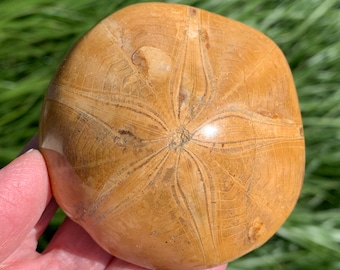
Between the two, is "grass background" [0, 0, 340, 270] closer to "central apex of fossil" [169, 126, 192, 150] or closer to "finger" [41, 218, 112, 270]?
"finger" [41, 218, 112, 270]

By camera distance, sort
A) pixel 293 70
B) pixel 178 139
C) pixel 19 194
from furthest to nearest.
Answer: pixel 293 70, pixel 19 194, pixel 178 139

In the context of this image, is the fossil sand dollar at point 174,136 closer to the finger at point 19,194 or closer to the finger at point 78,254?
the finger at point 19,194

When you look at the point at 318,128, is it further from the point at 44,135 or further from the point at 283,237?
the point at 44,135

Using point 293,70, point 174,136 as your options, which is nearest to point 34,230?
point 174,136

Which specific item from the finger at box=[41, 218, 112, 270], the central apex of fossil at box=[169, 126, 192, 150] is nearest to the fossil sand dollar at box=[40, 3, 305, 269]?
the central apex of fossil at box=[169, 126, 192, 150]

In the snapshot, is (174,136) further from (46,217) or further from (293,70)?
(293,70)

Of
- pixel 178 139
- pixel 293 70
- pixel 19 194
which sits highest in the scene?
pixel 178 139

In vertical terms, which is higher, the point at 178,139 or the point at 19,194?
the point at 178,139
